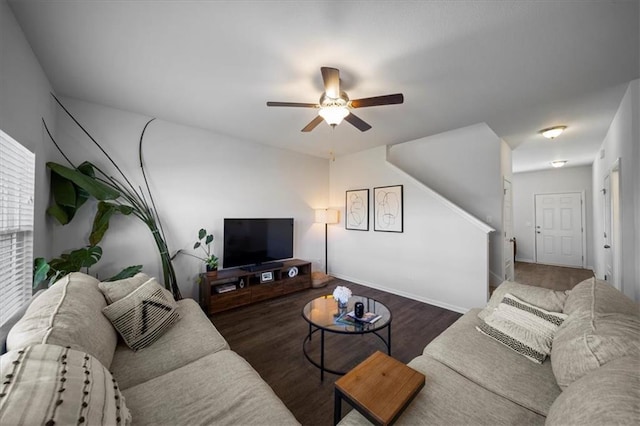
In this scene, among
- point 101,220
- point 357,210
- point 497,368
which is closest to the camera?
point 497,368

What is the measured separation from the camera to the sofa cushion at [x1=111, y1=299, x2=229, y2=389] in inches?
52.0

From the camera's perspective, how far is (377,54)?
6.09ft

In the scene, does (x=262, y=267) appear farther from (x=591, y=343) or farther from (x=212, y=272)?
(x=591, y=343)

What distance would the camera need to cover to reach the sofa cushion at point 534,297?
5.43ft

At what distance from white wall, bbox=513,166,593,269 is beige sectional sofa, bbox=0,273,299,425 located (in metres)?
8.12

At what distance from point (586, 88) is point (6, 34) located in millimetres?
4640

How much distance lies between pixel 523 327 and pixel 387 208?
107 inches

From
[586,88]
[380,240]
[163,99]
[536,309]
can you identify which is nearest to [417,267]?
[380,240]

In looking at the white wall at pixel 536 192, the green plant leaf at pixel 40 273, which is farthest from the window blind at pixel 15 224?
the white wall at pixel 536 192

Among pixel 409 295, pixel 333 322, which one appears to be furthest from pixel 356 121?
pixel 409 295

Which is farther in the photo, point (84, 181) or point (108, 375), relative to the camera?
point (84, 181)

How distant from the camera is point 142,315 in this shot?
163cm

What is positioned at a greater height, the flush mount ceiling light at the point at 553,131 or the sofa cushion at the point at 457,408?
the flush mount ceiling light at the point at 553,131

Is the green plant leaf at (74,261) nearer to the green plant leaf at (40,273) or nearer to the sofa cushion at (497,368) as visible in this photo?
the green plant leaf at (40,273)
